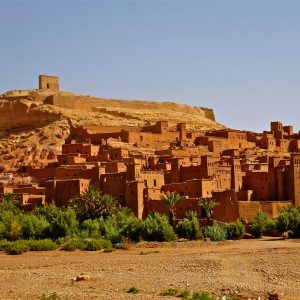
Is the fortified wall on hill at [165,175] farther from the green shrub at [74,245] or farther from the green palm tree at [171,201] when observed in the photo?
the green shrub at [74,245]

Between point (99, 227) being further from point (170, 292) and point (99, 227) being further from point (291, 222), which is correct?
point (170, 292)

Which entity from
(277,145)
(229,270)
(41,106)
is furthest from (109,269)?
(41,106)

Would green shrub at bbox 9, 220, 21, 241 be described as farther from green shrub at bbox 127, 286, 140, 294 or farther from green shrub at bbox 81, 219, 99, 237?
green shrub at bbox 127, 286, 140, 294

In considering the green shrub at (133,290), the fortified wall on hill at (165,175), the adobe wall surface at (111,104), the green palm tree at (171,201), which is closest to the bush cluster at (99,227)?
the green palm tree at (171,201)

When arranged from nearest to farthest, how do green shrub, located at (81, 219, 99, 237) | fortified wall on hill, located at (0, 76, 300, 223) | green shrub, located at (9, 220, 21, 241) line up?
green shrub, located at (81, 219, 99, 237) < green shrub, located at (9, 220, 21, 241) < fortified wall on hill, located at (0, 76, 300, 223)

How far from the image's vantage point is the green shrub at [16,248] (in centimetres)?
3425

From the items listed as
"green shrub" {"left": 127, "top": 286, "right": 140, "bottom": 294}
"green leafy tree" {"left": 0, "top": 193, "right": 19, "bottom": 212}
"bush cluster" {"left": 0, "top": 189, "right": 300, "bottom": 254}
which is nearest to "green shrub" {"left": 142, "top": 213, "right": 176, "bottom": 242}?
"bush cluster" {"left": 0, "top": 189, "right": 300, "bottom": 254}

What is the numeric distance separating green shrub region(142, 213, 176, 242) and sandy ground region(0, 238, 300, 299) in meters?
0.88

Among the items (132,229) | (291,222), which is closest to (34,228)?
(132,229)

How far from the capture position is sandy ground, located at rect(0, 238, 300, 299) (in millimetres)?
23750

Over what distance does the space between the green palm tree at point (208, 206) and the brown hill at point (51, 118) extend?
1644 cm

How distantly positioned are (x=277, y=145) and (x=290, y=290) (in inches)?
1273

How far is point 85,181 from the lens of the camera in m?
41.1

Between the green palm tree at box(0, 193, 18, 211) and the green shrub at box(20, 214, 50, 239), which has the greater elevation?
the green palm tree at box(0, 193, 18, 211)
